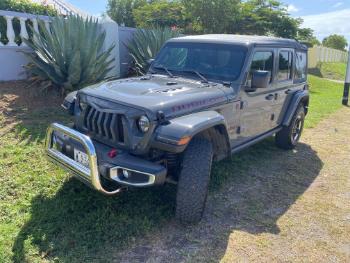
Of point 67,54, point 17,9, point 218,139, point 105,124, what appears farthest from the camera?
point 17,9

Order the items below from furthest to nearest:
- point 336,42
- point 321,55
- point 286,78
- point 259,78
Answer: point 336,42 < point 321,55 < point 286,78 < point 259,78

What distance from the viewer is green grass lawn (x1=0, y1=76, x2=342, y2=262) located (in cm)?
299

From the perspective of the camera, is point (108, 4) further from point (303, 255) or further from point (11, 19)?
point (303, 255)

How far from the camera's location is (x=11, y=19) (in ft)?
22.1

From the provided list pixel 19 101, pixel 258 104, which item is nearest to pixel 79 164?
pixel 258 104

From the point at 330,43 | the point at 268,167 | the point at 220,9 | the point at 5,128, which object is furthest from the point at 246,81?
the point at 330,43

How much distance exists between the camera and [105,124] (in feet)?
10.9

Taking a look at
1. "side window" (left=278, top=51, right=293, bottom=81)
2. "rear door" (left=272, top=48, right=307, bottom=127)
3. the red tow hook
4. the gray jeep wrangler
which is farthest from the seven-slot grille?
"side window" (left=278, top=51, right=293, bottom=81)

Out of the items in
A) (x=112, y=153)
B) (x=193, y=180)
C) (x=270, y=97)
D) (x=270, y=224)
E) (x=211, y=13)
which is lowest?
(x=270, y=224)

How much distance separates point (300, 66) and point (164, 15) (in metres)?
13.2

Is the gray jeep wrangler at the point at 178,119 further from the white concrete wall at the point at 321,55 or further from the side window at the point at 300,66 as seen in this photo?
the white concrete wall at the point at 321,55

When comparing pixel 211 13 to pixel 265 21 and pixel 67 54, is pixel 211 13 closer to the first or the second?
pixel 265 21

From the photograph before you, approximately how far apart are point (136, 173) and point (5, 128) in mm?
3035

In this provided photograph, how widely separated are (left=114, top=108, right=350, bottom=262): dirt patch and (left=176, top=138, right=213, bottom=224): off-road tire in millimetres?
240
